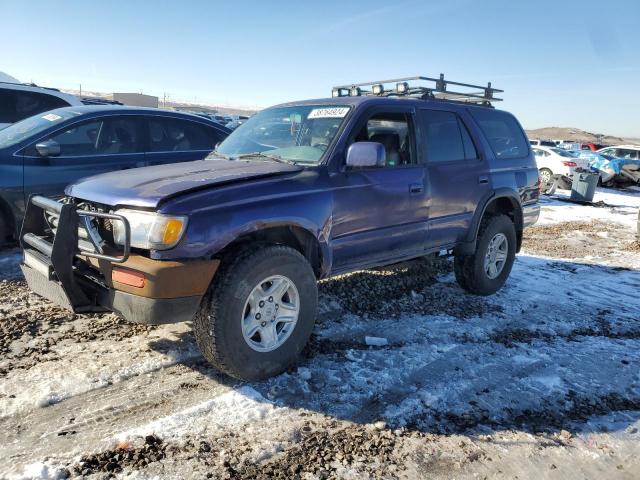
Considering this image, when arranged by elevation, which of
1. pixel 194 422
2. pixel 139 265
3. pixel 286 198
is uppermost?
pixel 286 198

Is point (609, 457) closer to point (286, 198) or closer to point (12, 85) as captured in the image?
point (286, 198)

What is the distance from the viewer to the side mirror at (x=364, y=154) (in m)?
3.55

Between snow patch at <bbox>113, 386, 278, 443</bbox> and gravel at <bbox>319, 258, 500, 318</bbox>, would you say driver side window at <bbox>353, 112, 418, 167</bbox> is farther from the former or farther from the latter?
snow patch at <bbox>113, 386, 278, 443</bbox>

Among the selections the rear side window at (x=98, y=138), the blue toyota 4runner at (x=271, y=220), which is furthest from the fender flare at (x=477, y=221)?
the rear side window at (x=98, y=138)

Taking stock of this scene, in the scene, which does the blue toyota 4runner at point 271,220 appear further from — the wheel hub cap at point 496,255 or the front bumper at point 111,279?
the wheel hub cap at point 496,255

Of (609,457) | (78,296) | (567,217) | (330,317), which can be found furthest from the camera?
(567,217)

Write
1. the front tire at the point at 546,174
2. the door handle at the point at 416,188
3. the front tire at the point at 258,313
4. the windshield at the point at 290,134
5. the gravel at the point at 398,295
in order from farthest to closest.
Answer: the front tire at the point at 546,174, the gravel at the point at 398,295, the door handle at the point at 416,188, the windshield at the point at 290,134, the front tire at the point at 258,313

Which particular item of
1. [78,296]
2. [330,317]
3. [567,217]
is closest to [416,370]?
[330,317]

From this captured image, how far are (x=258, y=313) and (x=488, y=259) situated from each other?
119 inches

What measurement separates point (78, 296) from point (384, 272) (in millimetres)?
3489

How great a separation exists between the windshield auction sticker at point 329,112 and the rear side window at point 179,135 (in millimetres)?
2643

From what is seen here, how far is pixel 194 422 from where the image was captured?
275cm

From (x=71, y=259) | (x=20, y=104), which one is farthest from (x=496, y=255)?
(x=20, y=104)

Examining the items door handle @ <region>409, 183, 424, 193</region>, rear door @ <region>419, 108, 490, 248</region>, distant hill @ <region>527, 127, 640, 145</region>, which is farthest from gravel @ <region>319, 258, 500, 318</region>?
distant hill @ <region>527, 127, 640, 145</region>
